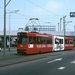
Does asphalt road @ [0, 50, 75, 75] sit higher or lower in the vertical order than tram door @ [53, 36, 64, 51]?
lower

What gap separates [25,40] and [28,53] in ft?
5.78

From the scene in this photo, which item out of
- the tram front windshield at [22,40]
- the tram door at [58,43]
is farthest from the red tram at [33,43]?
the tram door at [58,43]

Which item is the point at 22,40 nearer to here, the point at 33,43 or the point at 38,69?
the point at 33,43

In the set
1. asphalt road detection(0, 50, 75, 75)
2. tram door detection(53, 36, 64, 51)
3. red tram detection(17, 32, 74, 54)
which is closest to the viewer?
asphalt road detection(0, 50, 75, 75)

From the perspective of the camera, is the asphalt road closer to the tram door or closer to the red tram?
the red tram

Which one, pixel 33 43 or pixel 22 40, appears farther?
pixel 33 43

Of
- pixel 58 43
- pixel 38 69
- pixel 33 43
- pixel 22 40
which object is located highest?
pixel 22 40

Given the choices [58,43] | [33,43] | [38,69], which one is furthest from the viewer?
[58,43]

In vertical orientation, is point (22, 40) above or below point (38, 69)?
above

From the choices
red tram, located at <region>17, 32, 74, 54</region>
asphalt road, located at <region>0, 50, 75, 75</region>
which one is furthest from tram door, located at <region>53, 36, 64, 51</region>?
asphalt road, located at <region>0, 50, 75, 75</region>

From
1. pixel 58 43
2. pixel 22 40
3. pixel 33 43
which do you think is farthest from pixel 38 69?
pixel 58 43

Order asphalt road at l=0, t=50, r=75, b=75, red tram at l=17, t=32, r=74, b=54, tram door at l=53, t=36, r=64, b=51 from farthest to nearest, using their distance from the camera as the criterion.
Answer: tram door at l=53, t=36, r=64, b=51, red tram at l=17, t=32, r=74, b=54, asphalt road at l=0, t=50, r=75, b=75

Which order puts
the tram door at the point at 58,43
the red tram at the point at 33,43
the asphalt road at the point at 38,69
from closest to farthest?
1. the asphalt road at the point at 38,69
2. the red tram at the point at 33,43
3. the tram door at the point at 58,43

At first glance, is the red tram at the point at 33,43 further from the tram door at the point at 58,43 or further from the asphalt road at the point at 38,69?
the asphalt road at the point at 38,69
